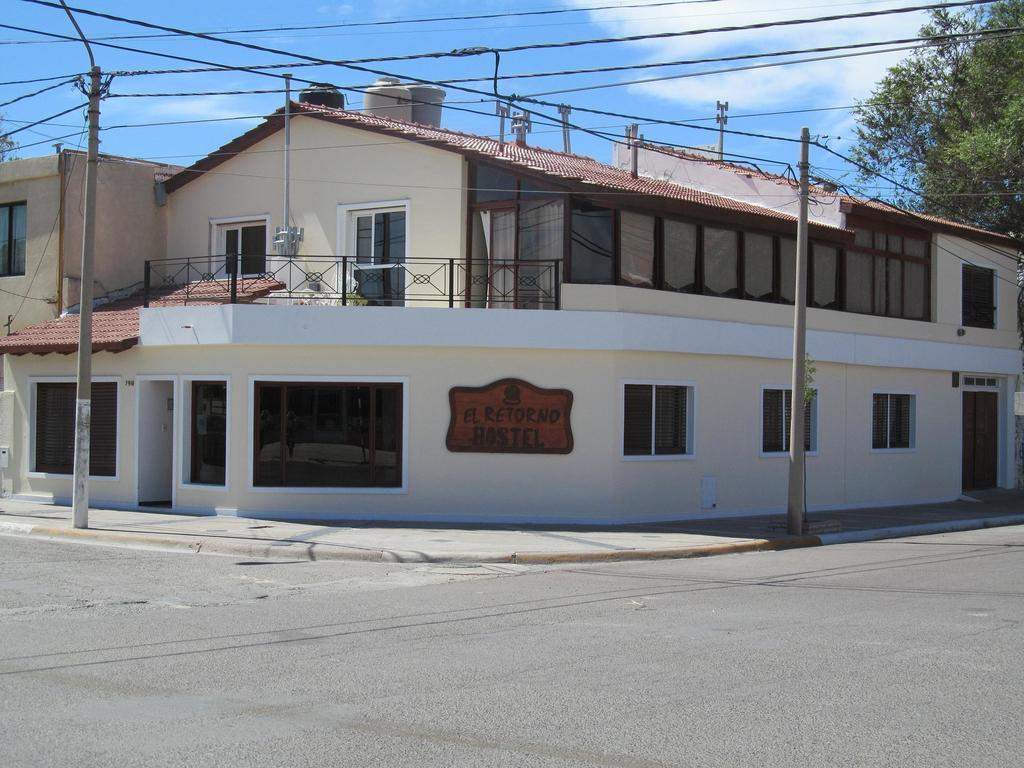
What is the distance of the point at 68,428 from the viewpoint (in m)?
21.4

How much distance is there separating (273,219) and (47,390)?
5.75 metres

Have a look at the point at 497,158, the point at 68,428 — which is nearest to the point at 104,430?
the point at 68,428

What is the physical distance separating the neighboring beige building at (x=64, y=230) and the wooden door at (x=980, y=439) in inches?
813

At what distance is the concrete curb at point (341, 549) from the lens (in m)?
15.0

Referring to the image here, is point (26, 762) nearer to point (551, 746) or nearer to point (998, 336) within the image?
point (551, 746)

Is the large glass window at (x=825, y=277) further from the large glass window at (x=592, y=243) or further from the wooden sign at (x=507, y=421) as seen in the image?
the wooden sign at (x=507, y=421)

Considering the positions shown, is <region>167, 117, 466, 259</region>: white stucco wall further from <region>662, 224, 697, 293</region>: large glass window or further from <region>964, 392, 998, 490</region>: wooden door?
<region>964, 392, 998, 490</region>: wooden door

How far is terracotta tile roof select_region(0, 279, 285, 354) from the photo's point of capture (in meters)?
19.8

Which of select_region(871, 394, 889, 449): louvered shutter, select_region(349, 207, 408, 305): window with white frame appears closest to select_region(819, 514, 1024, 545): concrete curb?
select_region(871, 394, 889, 449): louvered shutter

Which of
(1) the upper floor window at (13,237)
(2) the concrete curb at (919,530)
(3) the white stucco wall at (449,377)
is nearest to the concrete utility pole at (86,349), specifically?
(3) the white stucco wall at (449,377)

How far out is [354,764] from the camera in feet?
18.6

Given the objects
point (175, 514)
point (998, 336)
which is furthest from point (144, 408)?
point (998, 336)

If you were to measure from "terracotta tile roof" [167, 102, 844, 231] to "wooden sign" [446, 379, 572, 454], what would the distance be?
3.78 m

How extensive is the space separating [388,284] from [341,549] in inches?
266
